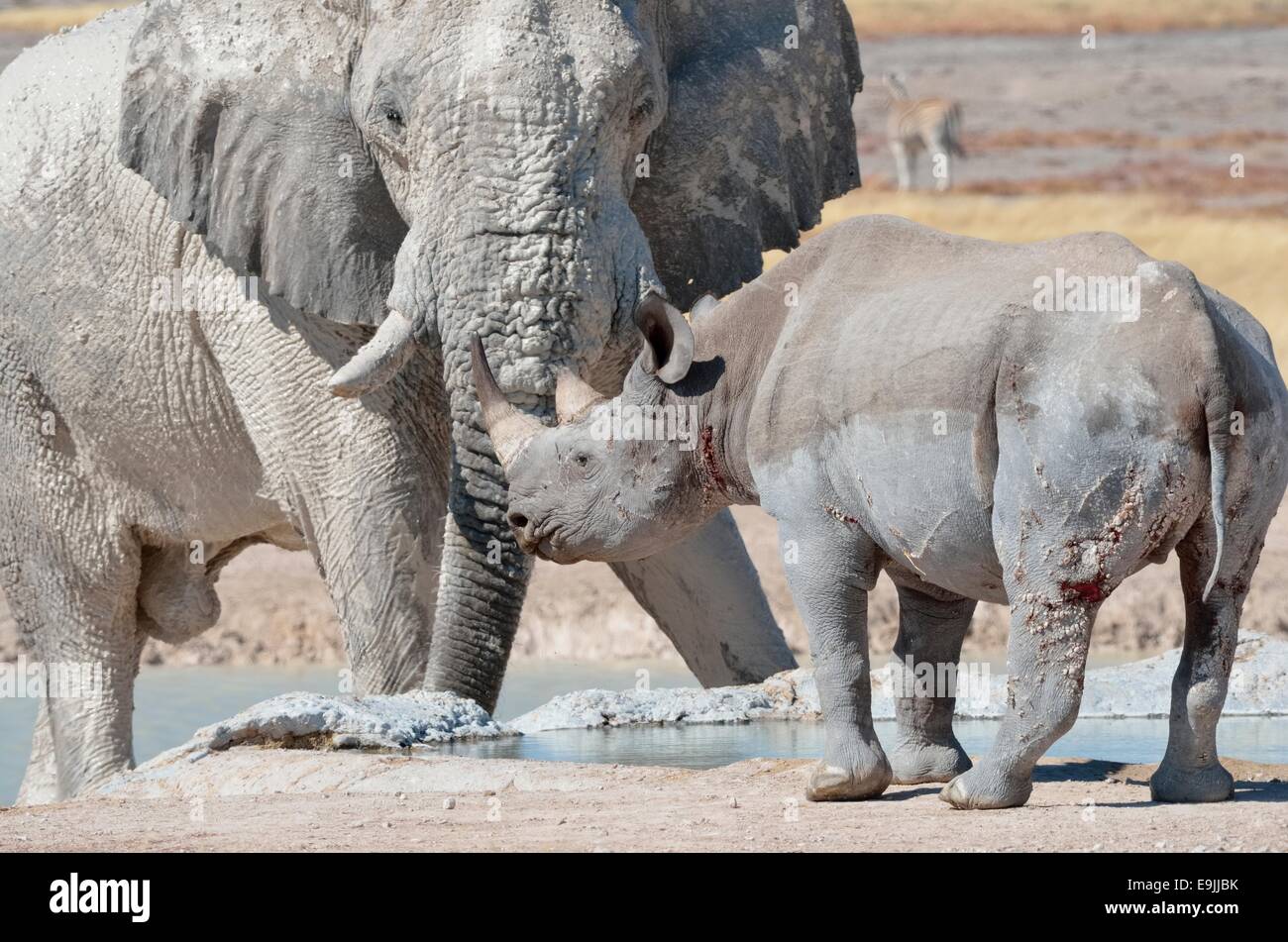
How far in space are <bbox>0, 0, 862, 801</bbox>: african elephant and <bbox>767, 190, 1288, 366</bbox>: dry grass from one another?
994 cm

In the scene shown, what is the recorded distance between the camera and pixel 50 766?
33.2 ft

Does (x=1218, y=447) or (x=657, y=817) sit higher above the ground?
(x=1218, y=447)

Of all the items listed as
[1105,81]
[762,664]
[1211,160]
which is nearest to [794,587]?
[762,664]

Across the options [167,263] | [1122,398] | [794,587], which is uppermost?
[167,263]

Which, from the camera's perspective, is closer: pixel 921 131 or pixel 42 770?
pixel 42 770

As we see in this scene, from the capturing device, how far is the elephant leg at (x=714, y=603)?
30.6 feet

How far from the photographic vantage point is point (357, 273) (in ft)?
27.4

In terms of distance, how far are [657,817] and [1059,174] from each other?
24.1 m

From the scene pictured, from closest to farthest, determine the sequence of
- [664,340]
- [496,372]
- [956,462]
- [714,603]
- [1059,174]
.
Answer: [956,462], [664,340], [496,372], [714,603], [1059,174]

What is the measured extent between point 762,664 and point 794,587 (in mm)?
3359

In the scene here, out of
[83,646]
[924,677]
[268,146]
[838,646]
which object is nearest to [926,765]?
[924,677]

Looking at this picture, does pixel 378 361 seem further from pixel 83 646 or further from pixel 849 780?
pixel 83 646
